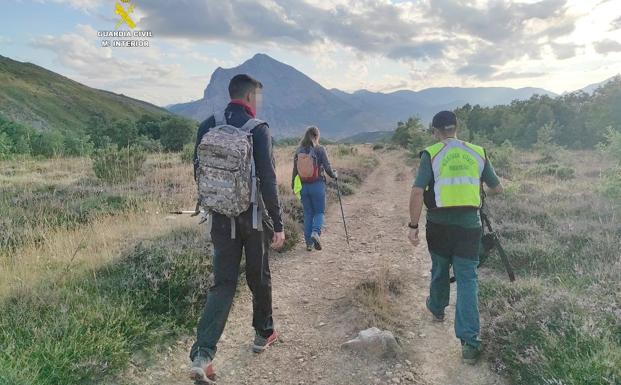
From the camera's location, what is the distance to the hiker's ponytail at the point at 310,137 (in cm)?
831

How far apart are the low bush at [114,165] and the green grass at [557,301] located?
38.0 feet

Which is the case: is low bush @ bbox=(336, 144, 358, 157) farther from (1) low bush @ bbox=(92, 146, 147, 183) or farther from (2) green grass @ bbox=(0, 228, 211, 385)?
(2) green grass @ bbox=(0, 228, 211, 385)

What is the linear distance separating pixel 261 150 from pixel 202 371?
214 centimetres

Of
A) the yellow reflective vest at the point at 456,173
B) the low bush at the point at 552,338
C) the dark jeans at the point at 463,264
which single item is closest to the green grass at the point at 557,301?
the low bush at the point at 552,338

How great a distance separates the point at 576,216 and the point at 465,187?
19.7 feet

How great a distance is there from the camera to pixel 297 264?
24.8ft

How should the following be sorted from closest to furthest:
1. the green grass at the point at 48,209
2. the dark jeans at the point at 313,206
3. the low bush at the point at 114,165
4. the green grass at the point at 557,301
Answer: the green grass at the point at 557,301 → the green grass at the point at 48,209 → the dark jeans at the point at 313,206 → the low bush at the point at 114,165

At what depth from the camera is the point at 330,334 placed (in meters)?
4.93

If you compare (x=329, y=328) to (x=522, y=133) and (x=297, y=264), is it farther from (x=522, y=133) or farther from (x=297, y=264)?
(x=522, y=133)

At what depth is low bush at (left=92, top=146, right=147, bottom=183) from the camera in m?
13.6

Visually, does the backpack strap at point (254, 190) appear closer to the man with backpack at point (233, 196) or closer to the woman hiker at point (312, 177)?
the man with backpack at point (233, 196)

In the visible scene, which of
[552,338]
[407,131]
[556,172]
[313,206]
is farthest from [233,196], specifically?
[407,131]

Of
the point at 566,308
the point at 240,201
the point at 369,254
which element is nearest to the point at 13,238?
the point at 240,201

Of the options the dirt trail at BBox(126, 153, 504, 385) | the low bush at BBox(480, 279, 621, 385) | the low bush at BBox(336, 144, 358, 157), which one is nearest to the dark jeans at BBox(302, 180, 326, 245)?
the dirt trail at BBox(126, 153, 504, 385)
